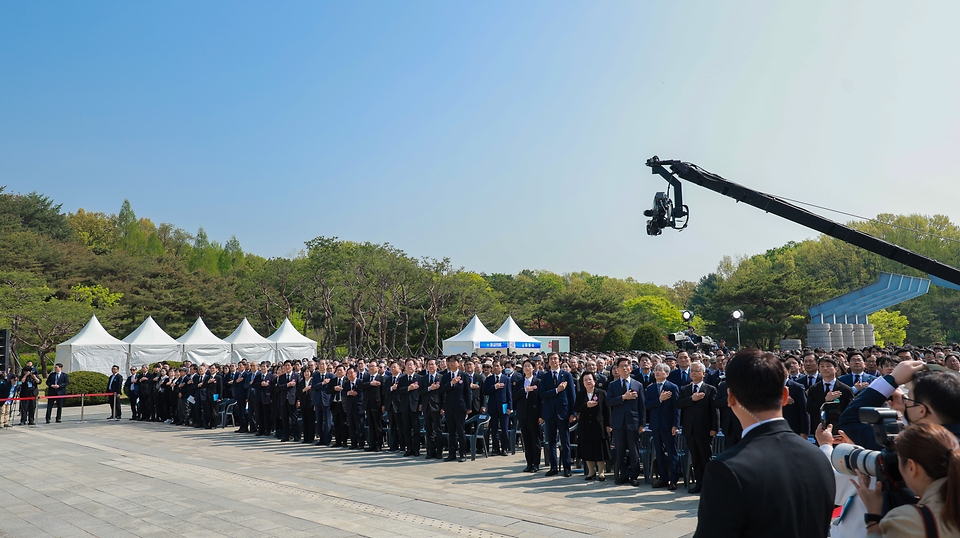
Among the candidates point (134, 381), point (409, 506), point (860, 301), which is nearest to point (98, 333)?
point (134, 381)

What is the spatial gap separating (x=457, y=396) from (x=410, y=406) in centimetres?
123

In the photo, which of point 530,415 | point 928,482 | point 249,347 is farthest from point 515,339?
point 928,482

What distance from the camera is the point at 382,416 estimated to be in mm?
14703

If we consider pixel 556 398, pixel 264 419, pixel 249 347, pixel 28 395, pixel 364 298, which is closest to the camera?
pixel 556 398

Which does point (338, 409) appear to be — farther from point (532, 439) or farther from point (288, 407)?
point (532, 439)

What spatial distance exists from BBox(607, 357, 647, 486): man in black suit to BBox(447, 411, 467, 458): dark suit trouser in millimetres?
3504

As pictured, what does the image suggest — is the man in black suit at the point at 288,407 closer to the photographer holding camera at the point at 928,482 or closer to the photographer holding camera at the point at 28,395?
the photographer holding camera at the point at 28,395

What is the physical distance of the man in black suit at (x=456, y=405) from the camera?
1274cm

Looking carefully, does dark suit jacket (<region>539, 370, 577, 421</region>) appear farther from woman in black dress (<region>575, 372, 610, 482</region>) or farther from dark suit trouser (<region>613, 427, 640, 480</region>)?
dark suit trouser (<region>613, 427, 640, 480</region>)

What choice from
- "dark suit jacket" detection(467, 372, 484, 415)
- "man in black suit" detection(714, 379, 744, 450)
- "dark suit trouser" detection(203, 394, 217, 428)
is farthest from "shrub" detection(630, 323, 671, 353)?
"man in black suit" detection(714, 379, 744, 450)

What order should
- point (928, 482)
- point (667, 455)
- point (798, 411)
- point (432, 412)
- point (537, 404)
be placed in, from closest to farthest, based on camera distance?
point (928, 482) < point (798, 411) < point (667, 455) < point (537, 404) < point (432, 412)

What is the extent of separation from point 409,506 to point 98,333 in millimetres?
25279

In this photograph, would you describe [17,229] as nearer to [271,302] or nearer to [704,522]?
[271,302]

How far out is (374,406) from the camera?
47.4 ft
